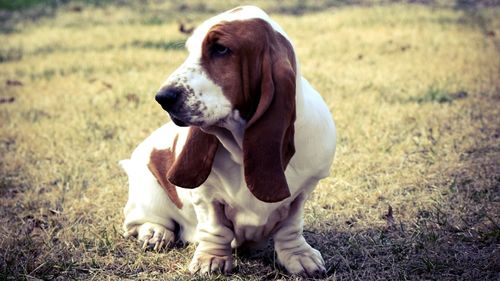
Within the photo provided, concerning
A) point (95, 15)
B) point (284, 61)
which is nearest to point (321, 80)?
point (284, 61)

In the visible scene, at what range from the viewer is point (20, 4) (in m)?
11.1

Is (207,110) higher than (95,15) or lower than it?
higher

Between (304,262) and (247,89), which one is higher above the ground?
(247,89)

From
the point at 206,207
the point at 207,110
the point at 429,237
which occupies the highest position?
the point at 207,110

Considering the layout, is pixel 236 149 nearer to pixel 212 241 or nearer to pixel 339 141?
pixel 212 241

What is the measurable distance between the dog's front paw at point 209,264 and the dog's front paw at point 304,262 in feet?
0.73

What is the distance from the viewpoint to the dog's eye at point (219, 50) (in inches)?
95.1

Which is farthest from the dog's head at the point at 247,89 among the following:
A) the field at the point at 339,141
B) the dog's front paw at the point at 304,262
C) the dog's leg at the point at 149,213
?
the dog's leg at the point at 149,213

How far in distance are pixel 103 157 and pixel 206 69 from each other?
2.41 meters

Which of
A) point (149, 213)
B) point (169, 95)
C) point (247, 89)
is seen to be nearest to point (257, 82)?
point (247, 89)

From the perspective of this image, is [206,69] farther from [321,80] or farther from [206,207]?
[321,80]

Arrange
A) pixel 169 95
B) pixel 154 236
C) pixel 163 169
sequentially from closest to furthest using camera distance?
pixel 169 95, pixel 163 169, pixel 154 236

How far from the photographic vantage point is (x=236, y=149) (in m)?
2.65

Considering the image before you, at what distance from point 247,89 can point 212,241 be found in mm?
760
